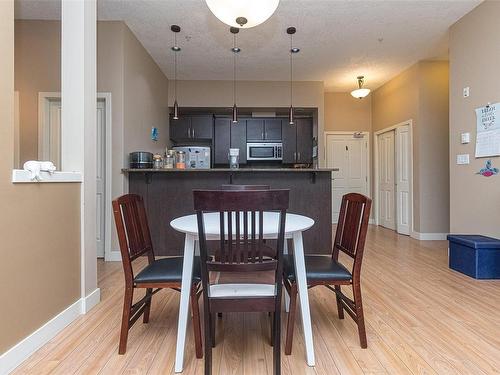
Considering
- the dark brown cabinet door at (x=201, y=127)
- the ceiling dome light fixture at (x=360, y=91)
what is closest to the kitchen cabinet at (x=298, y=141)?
the ceiling dome light fixture at (x=360, y=91)

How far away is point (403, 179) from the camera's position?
Result: 5445mm

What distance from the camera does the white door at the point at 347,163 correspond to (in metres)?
6.79

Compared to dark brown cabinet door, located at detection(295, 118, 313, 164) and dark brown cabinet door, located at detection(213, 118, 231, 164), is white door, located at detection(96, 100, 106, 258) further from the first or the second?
dark brown cabinet door, located at detection(295, 118, 313, 164)

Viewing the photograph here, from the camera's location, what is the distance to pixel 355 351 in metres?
1.68

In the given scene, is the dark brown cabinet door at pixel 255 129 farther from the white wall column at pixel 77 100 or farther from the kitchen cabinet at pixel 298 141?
the white wall column at pixel 77 100

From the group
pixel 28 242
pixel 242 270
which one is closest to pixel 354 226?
pixel 242 270

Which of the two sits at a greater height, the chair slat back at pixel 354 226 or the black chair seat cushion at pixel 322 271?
the chair slat back at pixel 354 226

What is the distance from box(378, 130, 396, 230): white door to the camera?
231 inches

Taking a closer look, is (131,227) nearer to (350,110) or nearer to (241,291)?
(241,291)

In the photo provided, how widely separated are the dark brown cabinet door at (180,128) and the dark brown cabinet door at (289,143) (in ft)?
6.45

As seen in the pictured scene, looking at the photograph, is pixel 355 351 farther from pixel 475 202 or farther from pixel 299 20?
pixel 299 20

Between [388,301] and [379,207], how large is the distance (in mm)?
4419

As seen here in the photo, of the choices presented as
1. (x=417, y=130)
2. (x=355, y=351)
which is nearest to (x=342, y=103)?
(x=417, y=130)

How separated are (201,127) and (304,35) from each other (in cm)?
283
